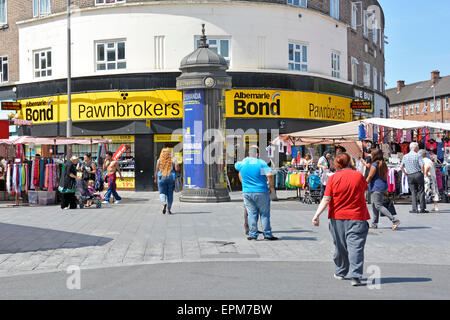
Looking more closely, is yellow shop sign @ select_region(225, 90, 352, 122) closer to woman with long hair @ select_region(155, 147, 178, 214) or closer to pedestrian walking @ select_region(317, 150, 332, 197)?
pedestrian walking @ select_region(317, 150, 332, 197)

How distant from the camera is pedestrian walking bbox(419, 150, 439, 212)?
51.8 feet

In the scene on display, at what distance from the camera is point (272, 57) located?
2608cm

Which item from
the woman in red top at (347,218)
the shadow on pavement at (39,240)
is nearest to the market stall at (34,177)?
the shadow on pavement at (39,240)

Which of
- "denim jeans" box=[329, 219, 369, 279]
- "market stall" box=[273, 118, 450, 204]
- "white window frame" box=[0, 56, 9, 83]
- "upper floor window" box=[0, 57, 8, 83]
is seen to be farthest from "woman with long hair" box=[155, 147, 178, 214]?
"upper floor window" box=[0, 57, 8, 83]

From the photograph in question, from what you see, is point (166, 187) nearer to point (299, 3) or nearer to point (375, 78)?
point (299, 3)

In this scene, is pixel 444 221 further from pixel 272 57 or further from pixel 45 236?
pixel 272 57

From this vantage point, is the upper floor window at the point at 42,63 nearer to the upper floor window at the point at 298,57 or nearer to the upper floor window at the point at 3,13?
the upper floor window at the point at 3,13

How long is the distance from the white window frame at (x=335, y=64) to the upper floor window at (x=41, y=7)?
46.8ft

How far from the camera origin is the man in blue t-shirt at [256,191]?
1002 cm

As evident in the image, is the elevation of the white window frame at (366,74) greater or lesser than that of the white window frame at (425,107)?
lesser

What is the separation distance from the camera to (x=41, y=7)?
27969 mm

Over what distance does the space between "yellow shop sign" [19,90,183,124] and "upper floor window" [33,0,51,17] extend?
14.5ft

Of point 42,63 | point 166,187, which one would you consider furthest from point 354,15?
point 166,187
